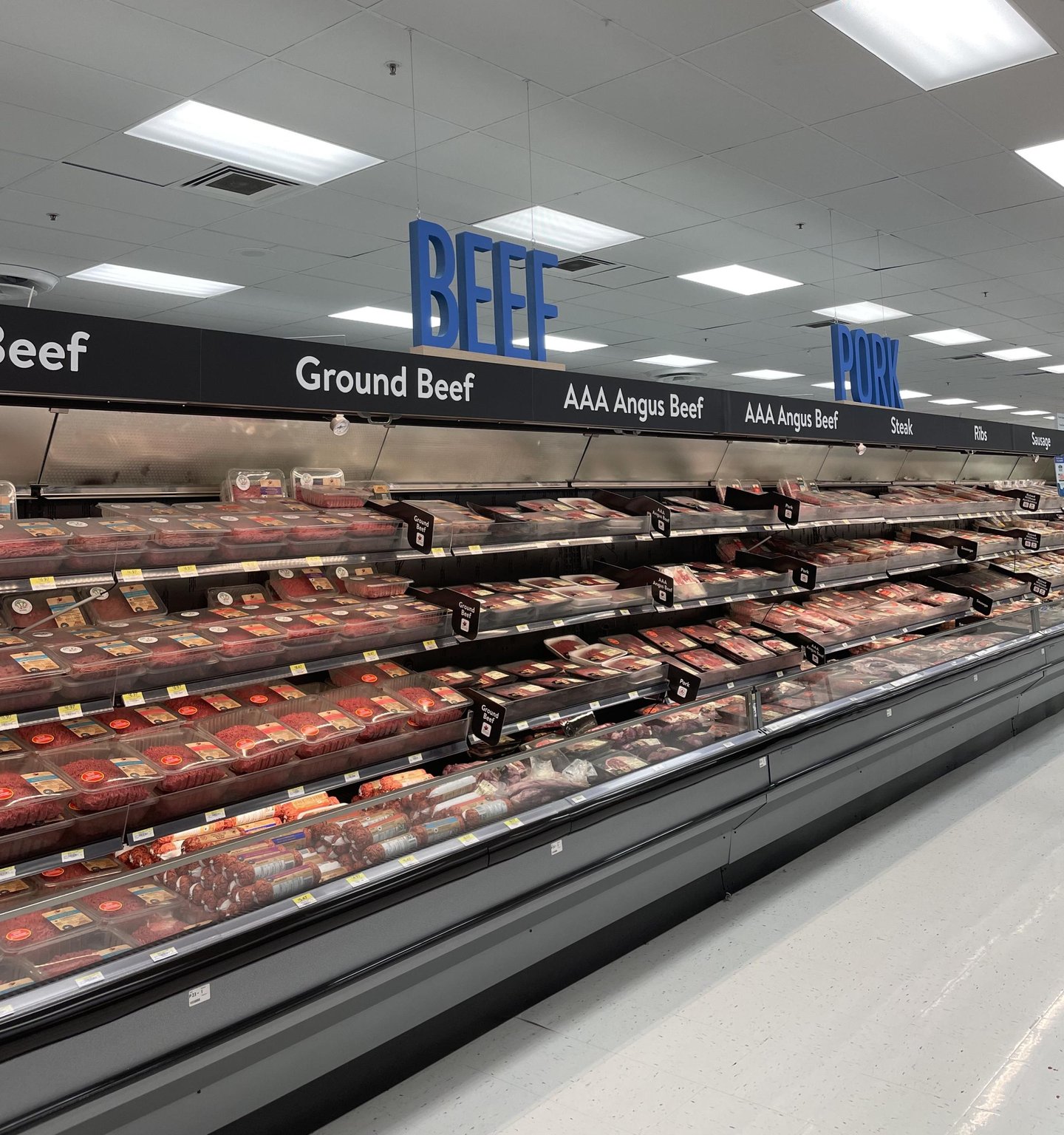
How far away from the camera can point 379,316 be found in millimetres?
10625

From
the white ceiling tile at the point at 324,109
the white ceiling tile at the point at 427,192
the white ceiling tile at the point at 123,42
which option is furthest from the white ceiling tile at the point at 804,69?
the white ceiling tile at the point at 123,42

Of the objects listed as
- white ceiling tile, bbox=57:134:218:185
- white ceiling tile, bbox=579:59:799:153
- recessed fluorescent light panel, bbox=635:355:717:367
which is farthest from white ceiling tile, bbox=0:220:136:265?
recessed fluorescent light panel, bbox=635:355:717:367

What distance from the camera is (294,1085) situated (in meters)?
2.51

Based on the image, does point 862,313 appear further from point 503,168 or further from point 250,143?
point 250,143

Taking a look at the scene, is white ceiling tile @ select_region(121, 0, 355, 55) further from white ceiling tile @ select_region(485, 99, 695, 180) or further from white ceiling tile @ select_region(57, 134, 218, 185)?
white ceiling tile @ select_region(57, 134, 218, 185)

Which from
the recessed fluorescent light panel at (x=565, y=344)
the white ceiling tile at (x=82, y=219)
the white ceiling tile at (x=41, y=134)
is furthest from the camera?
the recessed fluorescent light panel at (x=565, y=344)

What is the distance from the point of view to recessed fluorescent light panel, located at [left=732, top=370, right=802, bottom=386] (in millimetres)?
15234

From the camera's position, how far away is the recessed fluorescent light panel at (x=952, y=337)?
1221cm

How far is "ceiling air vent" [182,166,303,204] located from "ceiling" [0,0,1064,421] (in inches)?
4.3

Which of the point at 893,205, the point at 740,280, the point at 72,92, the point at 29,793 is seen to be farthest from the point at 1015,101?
the point at 29,793

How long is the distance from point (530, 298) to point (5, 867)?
3284 millimetres

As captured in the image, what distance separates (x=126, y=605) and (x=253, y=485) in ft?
2.08

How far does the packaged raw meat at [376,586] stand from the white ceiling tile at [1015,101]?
4.03 m

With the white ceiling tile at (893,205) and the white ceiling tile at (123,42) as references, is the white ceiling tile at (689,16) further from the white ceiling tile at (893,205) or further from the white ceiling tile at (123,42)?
the white ceiling tile at (893,205)
